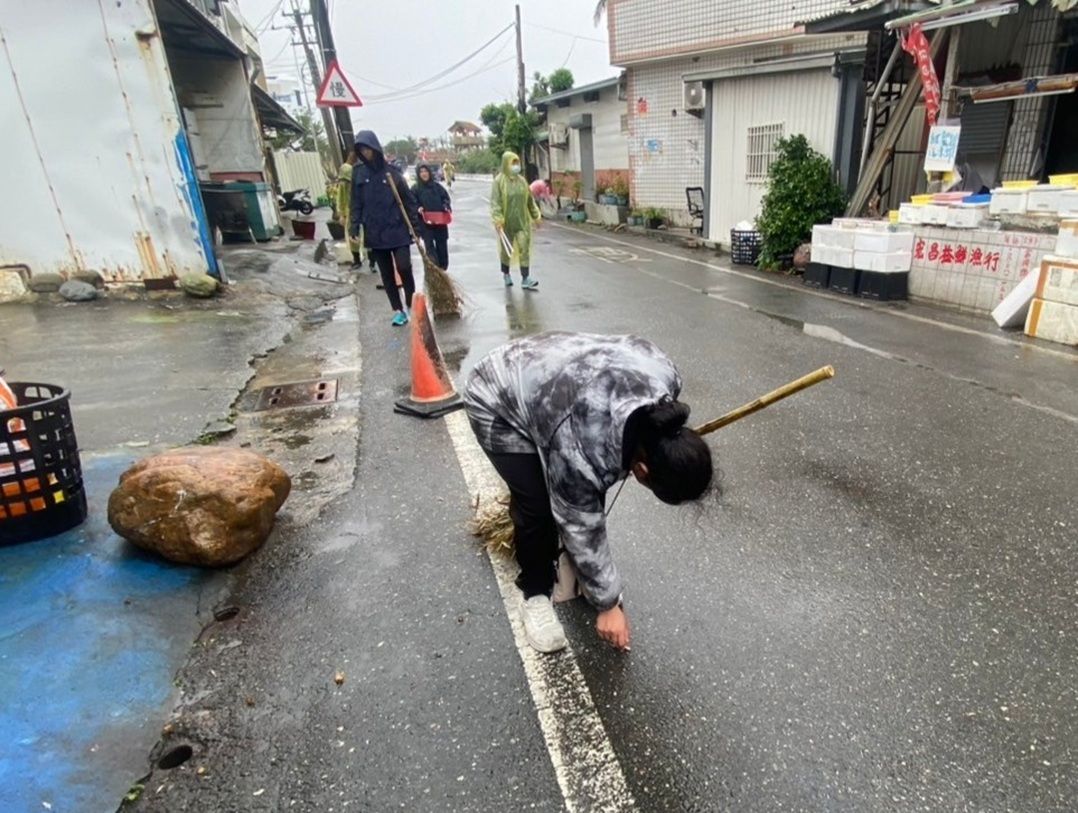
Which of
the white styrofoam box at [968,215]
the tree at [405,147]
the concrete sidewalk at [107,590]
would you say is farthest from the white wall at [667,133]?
the tree at [405,147]

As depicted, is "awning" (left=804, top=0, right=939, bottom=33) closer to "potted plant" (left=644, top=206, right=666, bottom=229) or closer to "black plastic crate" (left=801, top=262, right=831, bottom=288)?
"black plastic crate" (left=801, top=262, right=831, bottom=288)

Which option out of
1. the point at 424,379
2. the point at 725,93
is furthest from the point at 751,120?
the point at 424,379

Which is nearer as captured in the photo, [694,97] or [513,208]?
[513,208]

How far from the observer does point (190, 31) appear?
386 inches

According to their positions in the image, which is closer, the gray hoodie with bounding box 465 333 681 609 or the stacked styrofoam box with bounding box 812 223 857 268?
the gray hoodie with bounding box 465 333 681 609

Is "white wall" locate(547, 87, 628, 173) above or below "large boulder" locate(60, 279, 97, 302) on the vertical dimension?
above

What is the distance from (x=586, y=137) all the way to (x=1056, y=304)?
1742cm

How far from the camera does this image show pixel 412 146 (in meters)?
90.2

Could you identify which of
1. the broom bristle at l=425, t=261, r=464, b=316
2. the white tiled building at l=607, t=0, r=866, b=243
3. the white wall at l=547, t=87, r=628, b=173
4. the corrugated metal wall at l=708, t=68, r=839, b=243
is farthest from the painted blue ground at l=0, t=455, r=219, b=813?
the white wall at l=547, t=87, r=628, b=173

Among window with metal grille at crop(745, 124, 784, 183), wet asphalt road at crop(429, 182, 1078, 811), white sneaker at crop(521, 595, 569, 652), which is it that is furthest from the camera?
window with metal grille at crop(745, 124, 784, 183)

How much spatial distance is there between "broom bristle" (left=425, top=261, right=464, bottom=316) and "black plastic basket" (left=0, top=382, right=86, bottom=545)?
469 centimetres

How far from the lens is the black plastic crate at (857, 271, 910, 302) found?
7527mm

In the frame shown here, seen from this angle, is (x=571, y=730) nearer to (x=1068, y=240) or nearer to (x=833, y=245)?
(x=1068, y=240)

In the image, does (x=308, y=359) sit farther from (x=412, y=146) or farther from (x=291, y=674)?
(x=412, y=146)
